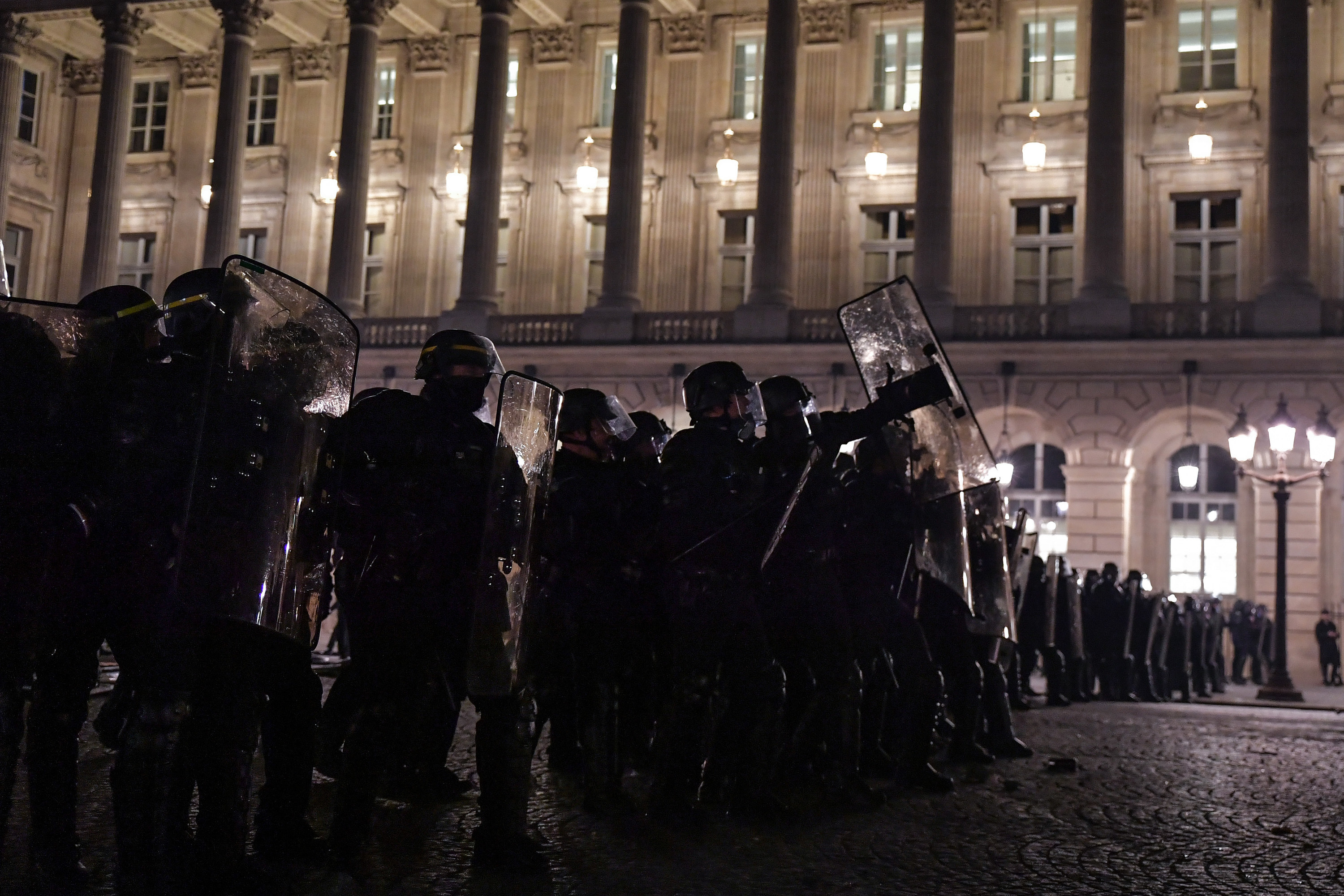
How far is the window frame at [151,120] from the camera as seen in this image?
126 ft

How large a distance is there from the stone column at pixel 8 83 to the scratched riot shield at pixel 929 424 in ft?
107

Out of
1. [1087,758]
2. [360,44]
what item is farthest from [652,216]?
[1087,758]

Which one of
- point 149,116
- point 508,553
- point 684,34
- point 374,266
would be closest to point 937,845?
point 508,553

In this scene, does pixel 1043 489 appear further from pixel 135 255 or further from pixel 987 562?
pixel 987 562

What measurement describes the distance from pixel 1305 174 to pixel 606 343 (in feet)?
44.6

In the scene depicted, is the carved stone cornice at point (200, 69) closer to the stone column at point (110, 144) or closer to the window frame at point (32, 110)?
the stone column at point (110, 144)

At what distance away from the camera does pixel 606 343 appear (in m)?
30.7

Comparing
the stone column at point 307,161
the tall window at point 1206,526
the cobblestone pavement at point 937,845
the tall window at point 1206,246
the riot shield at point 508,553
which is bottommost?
the cobblestone pavement at point 937,845

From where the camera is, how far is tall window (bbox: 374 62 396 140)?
1436 inches

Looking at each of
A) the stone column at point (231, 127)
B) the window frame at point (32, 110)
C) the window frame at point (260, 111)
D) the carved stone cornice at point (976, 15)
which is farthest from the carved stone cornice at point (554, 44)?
the window frame at point (32, 110)

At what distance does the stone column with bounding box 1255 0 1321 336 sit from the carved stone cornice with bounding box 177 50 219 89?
25347 millimetres

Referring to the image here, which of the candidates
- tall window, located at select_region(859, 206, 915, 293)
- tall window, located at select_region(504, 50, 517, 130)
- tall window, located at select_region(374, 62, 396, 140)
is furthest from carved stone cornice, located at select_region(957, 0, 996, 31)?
tall window, located at select_region(374, 62, 396, 140)

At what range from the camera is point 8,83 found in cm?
3531

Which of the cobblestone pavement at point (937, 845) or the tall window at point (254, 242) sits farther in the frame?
the tall window at point (254, 242)
